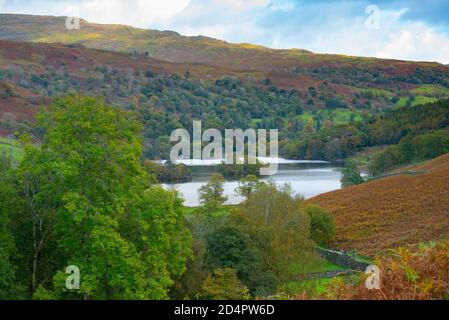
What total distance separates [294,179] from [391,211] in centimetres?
5127

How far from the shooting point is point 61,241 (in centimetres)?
2002

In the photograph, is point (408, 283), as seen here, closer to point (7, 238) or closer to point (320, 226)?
point (7, 238)

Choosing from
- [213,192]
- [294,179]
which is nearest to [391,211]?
[213,192]

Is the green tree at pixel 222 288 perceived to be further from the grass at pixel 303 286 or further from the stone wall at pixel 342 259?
the stone wall at pixel 342 259

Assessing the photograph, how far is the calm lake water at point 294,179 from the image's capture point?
89.1 m

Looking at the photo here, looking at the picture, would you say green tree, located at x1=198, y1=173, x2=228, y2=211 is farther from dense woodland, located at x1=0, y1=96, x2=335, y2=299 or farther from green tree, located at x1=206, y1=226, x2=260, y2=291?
dense woodland, located at x1=0, y1=96, x2=335, y2=299

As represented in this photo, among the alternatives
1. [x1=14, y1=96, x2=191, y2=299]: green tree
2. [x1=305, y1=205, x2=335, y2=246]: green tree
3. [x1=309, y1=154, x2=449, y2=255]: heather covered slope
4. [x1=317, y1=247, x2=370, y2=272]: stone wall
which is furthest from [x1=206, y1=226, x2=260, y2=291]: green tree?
[x1=305, y1=205, x2=335, y2=246]: green tree

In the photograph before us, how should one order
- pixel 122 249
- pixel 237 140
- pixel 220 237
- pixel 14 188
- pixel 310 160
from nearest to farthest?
pixel 122 249 → pixel 14 188 → pixel 220 237 → pixel 310 160 → pixel 237 140

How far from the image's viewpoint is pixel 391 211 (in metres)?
58.5

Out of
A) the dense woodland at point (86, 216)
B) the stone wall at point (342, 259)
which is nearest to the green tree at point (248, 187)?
the stone wall at point (342, 259)

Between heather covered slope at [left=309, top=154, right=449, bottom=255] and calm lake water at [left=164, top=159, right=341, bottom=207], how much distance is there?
446 inches
